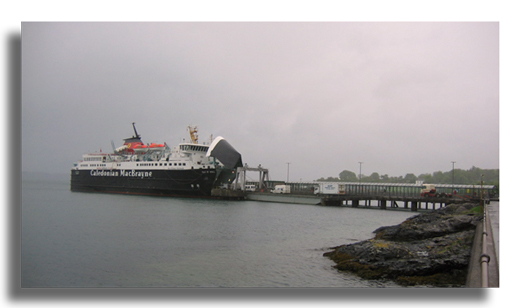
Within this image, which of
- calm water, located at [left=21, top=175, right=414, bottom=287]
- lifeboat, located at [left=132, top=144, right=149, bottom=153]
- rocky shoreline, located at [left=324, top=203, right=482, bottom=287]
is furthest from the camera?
lifeboat, located at [left=132, top=144, right=149, bottom=153]

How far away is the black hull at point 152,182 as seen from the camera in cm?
3578

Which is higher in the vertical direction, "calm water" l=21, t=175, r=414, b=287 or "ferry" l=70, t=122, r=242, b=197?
"ferry" l=70, t=122, r=242, b=197

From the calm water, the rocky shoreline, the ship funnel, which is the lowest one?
the calm water

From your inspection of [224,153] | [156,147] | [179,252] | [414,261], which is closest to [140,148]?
[156,147]

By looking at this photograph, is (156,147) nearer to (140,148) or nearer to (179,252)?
(140,148)

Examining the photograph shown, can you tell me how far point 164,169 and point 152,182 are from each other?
2091mm

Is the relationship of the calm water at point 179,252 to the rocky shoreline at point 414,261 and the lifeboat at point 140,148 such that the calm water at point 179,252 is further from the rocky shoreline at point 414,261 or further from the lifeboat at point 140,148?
the lifeboat at point 140,148

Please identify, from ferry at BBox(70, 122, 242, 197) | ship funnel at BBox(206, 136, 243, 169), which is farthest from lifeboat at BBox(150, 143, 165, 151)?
ship funnel at BBox(206, 136, 243, 169)

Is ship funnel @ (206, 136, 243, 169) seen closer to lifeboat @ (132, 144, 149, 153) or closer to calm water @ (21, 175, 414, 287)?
lifeboat @ (132, 144, 149, 153)

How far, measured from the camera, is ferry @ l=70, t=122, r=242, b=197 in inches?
1414

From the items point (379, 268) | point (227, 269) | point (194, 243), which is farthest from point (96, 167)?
point (379, 268)

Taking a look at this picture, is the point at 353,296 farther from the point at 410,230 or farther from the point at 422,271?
the point at 410,230

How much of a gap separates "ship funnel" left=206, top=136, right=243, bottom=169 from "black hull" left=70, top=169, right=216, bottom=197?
5.15ft

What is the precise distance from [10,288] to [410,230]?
40.8ft
